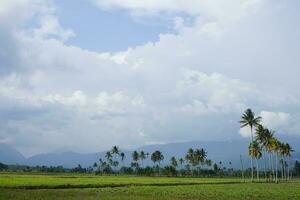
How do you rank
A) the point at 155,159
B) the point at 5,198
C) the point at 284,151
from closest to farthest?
the point at 5,198 < the point at 284,151 < the point at 155,159

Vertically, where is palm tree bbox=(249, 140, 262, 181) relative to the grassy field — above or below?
above

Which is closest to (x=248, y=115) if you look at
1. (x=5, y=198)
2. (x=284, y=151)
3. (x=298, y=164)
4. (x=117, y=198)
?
(x=284, y=151)

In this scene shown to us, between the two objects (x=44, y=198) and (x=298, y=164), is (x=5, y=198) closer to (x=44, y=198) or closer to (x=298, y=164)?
(x=44, y=198)

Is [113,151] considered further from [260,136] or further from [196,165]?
[260,136]

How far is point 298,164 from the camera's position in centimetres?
18800

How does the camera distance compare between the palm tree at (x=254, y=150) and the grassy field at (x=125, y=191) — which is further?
the palm tree at (x=254, y=150)

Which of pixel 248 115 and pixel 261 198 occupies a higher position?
pixel 248 115

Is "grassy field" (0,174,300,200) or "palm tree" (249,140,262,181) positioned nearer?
"grassy field" (0,174,300,200)

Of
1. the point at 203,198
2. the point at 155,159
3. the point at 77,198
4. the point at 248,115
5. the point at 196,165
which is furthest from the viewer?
the point at 155,159

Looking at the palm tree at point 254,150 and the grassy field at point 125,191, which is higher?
the palm tree at point 254,150

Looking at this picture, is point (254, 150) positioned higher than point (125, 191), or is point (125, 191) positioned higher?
point (254, 150)

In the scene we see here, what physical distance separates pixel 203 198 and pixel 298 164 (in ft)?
516

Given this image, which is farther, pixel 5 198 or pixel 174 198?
pixel 174 198

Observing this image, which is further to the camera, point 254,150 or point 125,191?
point 254,150
